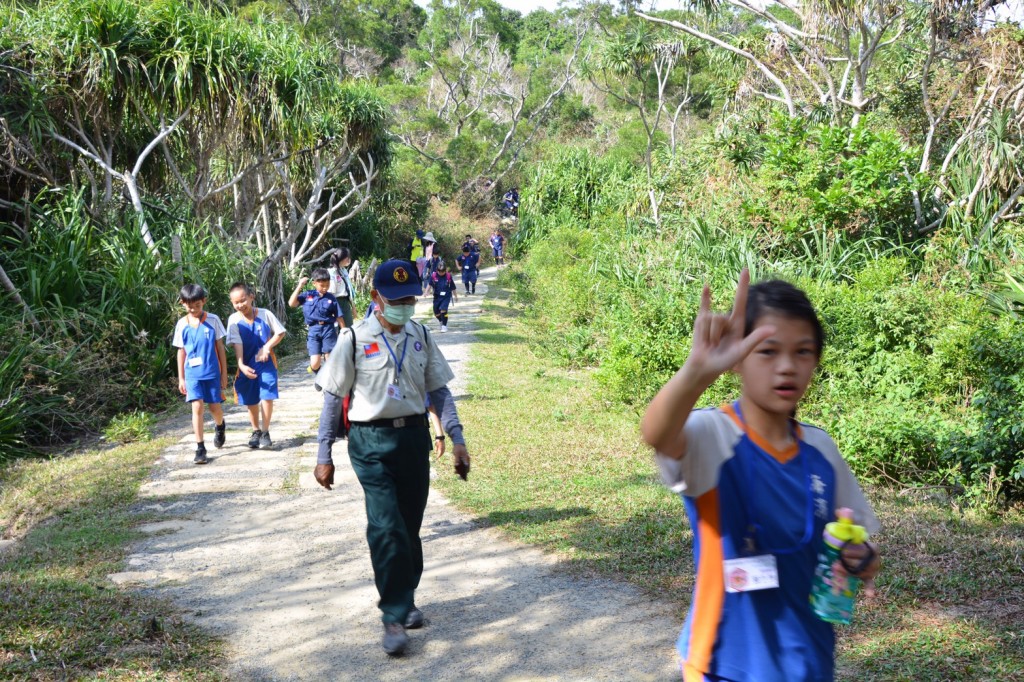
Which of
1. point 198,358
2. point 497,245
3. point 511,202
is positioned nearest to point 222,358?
point 198,358

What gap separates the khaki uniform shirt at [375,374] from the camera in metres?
4.54

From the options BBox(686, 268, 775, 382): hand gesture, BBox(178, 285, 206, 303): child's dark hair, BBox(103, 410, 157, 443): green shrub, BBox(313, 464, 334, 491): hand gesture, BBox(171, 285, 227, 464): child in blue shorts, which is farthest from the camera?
BBox(103, 410, 157, 443): green shrub

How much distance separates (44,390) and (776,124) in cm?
884

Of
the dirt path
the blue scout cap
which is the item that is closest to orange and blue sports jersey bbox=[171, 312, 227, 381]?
the dirt path

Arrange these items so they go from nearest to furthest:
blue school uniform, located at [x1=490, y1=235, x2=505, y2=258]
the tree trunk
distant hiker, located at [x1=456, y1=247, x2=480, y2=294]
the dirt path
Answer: the dirt path, the tree trunk, distant hiker, located at [x1=456, y1=247, x2=480, y2=294], blue school uniform, located at [x1=490, y1=235, x2=505, y2=258]

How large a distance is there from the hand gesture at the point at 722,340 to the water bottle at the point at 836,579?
0.51m

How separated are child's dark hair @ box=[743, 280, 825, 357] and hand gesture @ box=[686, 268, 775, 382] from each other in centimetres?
17

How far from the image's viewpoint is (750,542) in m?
2.23

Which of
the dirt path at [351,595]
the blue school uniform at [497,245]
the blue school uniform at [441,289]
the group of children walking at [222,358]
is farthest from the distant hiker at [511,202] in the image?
the dirt path at [351,595]

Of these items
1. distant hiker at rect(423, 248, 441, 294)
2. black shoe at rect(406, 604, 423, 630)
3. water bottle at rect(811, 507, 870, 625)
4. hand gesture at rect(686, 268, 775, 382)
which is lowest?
black shoe at rect(406, 604, 423, 630)

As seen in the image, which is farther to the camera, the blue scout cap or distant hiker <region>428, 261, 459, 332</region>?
distant hiker <region>428, 261, 459, 332</region>

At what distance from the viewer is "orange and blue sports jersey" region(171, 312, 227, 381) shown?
316 inches

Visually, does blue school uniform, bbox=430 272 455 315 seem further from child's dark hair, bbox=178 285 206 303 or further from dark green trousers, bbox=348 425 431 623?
dark green trousers, bbox=348 425 431 623

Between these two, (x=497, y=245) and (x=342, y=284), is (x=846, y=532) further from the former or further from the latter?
(x=497, y=245)
